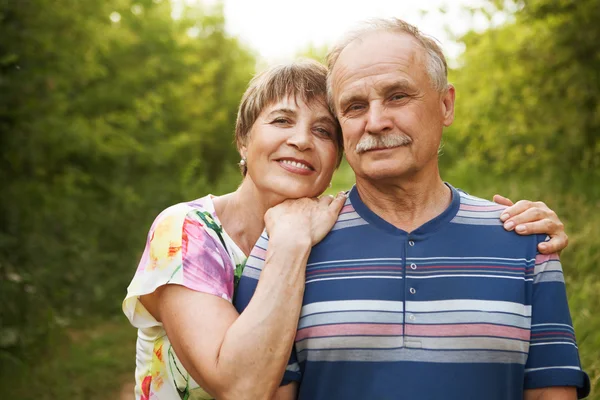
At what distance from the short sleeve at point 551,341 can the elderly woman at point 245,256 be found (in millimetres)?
234

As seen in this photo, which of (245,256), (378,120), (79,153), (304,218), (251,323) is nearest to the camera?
(251,323)

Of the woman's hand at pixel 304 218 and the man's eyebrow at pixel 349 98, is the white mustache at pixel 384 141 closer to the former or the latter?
the man's eyebrow at pixel 349 98

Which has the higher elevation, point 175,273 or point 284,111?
point 284,111

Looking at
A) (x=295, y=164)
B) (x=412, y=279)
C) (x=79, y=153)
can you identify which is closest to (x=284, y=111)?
(x=295, y=164)

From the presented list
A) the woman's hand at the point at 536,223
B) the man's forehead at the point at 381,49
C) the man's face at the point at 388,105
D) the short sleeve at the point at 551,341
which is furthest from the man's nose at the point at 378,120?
the short sleeve at the point at 551,341

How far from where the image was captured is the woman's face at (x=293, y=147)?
2609mm

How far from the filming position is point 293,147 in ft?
8.52

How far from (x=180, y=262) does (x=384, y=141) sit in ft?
2.60

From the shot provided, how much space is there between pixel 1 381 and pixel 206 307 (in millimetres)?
2809

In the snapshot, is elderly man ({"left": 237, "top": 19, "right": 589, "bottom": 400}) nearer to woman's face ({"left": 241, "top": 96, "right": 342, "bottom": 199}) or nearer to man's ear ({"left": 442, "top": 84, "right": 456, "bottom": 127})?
man's ear ({"left": 442, "top": 84, "right": 456, "bottom": 127})

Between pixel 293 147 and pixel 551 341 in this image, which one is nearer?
pixel 551 341

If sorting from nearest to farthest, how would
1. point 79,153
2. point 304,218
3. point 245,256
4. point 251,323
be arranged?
point 251,323, point 304,218, point 245,256, point 79,153

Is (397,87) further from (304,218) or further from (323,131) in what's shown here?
(304,218)

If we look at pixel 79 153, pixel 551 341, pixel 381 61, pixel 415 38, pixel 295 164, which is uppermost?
pixel 79 153
